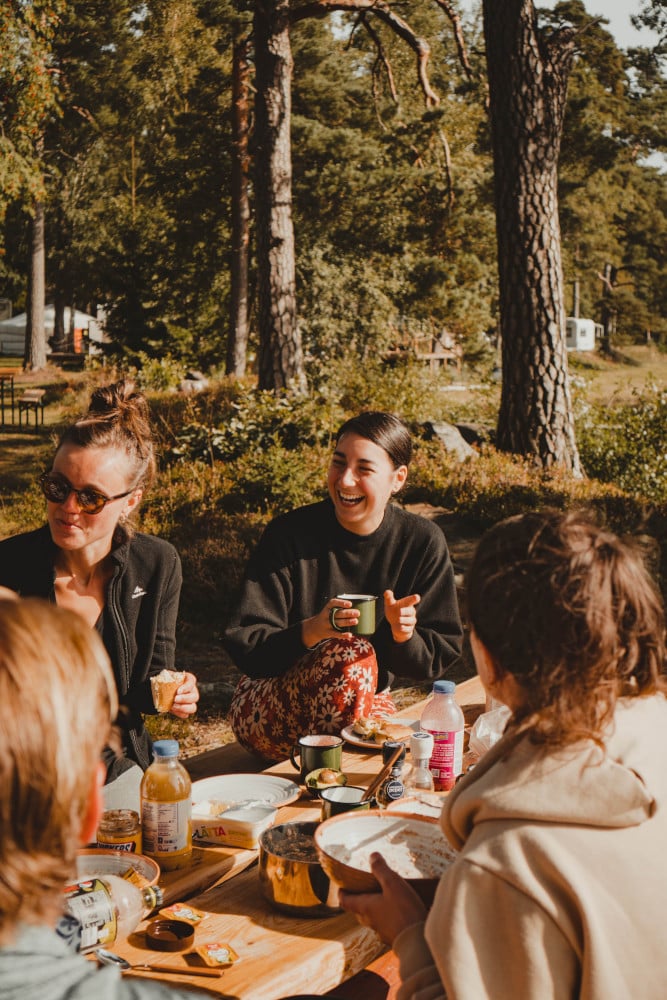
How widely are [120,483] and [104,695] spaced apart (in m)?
1.90

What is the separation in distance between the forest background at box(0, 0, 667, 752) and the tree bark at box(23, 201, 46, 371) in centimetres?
54

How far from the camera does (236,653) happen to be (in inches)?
138

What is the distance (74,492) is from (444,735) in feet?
4.49

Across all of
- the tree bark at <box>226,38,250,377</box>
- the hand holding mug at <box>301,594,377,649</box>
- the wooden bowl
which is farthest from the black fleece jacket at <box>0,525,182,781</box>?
the tree bark at <box>226,38,250,377</box>

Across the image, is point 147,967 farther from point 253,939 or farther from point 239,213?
point 239,213

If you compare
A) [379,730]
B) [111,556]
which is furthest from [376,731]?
[111,556]

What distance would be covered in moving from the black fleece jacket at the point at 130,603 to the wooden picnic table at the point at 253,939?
773 mm

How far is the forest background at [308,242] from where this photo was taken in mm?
9180

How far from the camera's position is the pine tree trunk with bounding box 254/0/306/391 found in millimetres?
10992

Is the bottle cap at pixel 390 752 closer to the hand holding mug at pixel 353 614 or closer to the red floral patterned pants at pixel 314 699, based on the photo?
the hand holding mug at pixel 353 614

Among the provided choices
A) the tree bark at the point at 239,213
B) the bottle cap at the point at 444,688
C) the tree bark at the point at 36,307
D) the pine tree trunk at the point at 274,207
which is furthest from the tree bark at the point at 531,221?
the tree bark at the point at 36,307

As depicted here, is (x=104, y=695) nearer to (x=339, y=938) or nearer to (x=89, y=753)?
(x=89, y=753)

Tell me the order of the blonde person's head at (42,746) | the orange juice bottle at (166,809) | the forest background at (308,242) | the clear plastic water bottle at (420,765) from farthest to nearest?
the forest background at (308,242)
the clear plastic water bottle at (420,765)
the orange juice bottle at (166,809)
the blonde person's head at (42,746)

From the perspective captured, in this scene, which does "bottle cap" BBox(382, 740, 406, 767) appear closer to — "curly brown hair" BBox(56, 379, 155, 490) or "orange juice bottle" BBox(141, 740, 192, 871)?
"orange juice bottle" BBox(141, 740, 192, 871)
